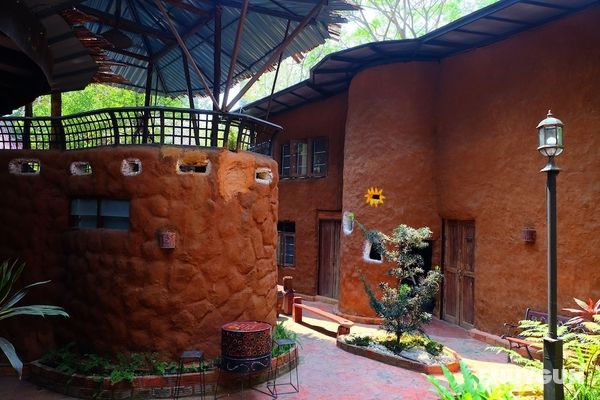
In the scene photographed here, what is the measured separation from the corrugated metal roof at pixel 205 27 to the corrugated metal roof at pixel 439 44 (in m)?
1.26

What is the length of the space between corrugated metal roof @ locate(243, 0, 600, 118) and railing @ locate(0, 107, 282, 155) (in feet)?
13.6

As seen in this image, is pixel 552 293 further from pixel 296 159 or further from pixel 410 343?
pixel 296 159

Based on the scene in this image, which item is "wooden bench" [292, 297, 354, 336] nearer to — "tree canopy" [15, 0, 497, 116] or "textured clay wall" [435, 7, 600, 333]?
"textured clay wall" [435, 7, 600, 333]

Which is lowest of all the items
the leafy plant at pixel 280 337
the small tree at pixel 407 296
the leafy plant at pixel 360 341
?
the leafy plant at pixel 360 341

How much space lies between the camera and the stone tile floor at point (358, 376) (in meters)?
6.12

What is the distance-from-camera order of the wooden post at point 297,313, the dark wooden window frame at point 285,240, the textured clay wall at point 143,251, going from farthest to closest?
the dark wooden window frame at point 285,240
the wooden post at point 297,313
the textured clay wall at point 143,251

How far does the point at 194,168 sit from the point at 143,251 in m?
1.41

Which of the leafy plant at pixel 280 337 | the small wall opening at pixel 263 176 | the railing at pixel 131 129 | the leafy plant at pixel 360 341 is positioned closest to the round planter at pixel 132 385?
the leafy plant at pixel 280 337

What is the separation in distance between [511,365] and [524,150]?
12.6 ft

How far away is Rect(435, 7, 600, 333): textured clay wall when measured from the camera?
24.4 feet

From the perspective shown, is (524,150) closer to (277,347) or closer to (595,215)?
(595,215)

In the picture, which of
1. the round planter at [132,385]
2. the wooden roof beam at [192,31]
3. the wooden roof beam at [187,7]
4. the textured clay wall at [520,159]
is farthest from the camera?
the wooden roof beam at [192,31]

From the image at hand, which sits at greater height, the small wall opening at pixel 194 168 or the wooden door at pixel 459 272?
the small wall opening at pixel 194 168

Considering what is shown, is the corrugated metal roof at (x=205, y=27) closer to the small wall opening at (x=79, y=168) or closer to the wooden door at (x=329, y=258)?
the small wall opening at (x=79, y=168)
